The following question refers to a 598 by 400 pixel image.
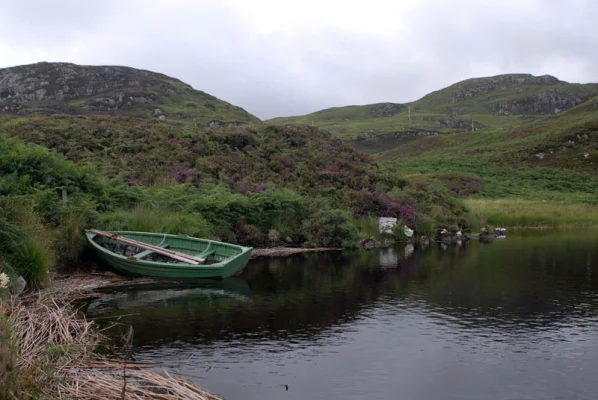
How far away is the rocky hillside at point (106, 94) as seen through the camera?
72.3 m

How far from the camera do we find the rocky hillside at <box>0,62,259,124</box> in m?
72.3

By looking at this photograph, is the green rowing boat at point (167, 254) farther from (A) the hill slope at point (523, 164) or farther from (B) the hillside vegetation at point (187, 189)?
(A) the hill slope at point (523, 164)

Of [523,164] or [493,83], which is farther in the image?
[493,83]

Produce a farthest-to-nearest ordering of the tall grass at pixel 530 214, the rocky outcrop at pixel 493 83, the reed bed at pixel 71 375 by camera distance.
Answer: the rocky outcrop at pixel 493 83 → the tall grass at pixel 530 214 → the reed bed at pixel 71 375

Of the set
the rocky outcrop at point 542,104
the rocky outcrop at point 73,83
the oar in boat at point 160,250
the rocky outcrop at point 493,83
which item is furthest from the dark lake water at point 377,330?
the rocky outcrop at point 493,83

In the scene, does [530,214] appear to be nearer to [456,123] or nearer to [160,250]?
[160,250]

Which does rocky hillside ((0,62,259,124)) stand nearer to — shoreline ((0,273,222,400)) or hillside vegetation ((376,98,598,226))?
hillside vegetation ((376,98,598,226))

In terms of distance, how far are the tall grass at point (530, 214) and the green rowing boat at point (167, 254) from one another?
Answer: 20.7 metres

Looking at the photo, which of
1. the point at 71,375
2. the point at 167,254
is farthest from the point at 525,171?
the point at 71,375

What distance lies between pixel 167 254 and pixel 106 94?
2739 inches

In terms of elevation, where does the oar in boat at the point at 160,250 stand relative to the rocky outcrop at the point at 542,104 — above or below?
below

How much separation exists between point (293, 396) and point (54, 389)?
12.4ft

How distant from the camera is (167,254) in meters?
19.4

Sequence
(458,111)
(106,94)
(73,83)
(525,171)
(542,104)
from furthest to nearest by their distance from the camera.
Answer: (458,111)
(542,104)
(73,83)
(106,94)
(525,171)
